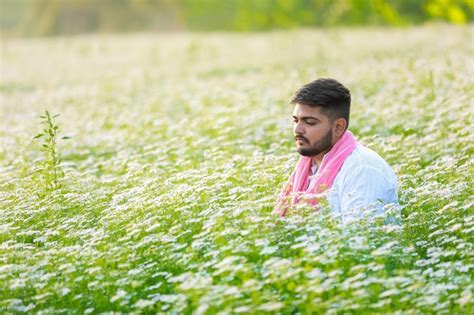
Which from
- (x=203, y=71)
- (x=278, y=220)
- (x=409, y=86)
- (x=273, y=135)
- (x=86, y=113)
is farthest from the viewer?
(x=203, y=71)

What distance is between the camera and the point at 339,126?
733 cm

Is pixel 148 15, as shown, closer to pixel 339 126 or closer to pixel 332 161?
pixel 339 126

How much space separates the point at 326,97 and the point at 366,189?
775 millimetres

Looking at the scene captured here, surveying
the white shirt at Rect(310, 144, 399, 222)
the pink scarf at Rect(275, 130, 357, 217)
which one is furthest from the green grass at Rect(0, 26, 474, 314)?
the white shirt at Rect(310, 144, 399, 222)

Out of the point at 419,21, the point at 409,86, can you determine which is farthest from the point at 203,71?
the point at 419,21

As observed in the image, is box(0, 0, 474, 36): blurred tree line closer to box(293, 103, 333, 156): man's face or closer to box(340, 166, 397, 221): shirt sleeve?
box(293, 103, 333, 156): man's face

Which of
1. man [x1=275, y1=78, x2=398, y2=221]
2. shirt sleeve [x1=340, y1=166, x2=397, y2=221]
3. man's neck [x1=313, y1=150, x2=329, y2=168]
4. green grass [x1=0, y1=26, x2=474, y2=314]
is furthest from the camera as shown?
man's neck [x1=313, y1=150, x2=329, y2=168]

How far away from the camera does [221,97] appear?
17.7 m

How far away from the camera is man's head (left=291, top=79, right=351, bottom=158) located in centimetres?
725

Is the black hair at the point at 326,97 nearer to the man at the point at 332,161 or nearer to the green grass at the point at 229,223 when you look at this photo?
the man at the point at 332,161

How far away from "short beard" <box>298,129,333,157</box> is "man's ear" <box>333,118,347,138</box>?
2.2 inches

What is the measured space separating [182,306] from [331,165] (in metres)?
2.01

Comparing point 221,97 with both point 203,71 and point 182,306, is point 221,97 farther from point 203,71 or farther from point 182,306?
point 182,306

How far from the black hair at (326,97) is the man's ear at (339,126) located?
0.03 meters
